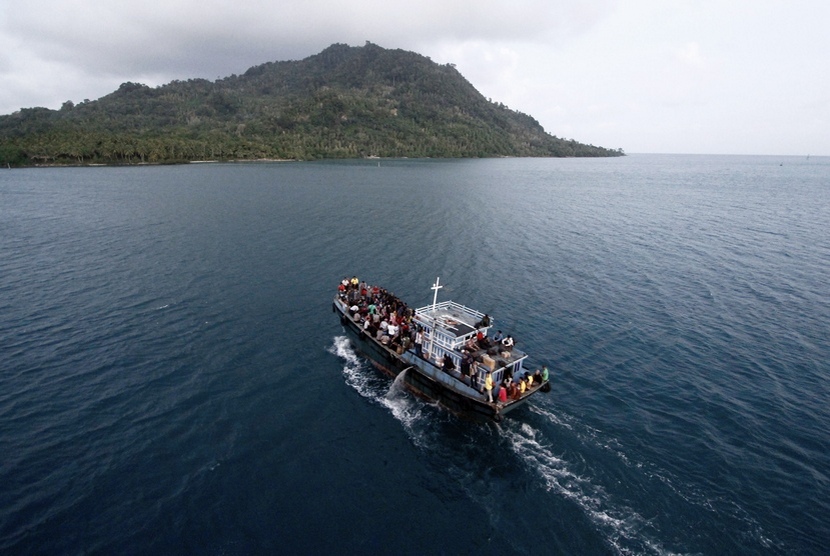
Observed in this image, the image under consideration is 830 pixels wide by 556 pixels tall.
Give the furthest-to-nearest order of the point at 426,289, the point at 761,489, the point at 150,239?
the point at 150,239
the point at 426,289
the point at 761,489

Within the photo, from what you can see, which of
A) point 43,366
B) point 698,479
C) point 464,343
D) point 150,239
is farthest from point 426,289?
point 150,239

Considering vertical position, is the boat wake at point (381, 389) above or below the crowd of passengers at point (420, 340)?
below

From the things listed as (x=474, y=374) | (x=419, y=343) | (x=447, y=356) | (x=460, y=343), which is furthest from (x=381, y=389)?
(x=474, y=374)

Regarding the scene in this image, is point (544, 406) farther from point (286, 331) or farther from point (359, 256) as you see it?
point (359, 256)

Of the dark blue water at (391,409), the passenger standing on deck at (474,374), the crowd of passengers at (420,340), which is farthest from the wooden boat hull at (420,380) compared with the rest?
the dark blue water at (391,409)

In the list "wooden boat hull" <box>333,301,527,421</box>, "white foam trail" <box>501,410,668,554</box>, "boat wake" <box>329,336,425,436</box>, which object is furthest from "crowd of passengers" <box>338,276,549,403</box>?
"boat wake" <box>329,336,425,436</box>

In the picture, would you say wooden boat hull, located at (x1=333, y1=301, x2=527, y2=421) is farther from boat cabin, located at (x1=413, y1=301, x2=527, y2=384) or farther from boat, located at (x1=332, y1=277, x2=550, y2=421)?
boat cabin, located at (x1=413, y1=301, x2=527, y2=384)

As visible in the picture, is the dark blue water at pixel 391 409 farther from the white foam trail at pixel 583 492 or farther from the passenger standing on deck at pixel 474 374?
the passenger standing on deck at pixel 474 374

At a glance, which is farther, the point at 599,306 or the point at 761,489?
the point at 599,306
